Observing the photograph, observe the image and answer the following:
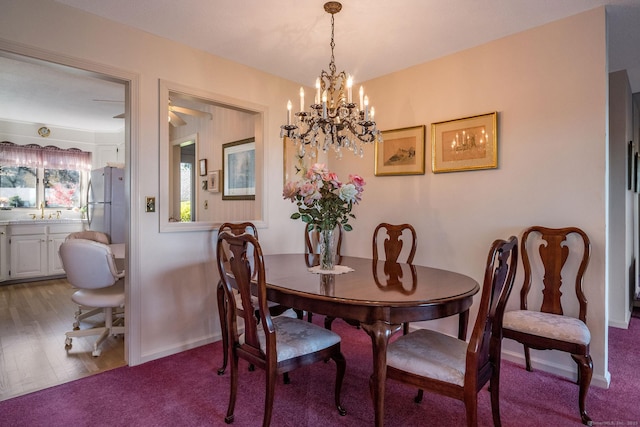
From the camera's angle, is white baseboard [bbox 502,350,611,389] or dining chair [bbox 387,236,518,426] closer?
dining chair [bbox 387,236,518,426]

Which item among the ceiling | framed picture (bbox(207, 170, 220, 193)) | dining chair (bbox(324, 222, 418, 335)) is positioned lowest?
dining chair (bbox(324, 222, 418, 335))

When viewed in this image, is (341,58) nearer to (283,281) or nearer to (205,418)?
(283,281)

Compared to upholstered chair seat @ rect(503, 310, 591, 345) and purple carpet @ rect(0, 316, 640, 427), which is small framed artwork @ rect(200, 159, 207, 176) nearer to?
purple carpet @ rect(0, 316, 640, 427)

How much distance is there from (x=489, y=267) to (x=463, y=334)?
2.98ft

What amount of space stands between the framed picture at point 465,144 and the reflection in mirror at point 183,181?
337 centimetres

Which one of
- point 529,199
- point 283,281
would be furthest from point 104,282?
point 529,199

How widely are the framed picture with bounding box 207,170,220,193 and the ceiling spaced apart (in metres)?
1.67

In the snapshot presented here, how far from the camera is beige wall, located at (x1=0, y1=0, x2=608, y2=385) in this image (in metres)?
2.29

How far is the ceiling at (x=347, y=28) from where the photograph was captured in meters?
2.25

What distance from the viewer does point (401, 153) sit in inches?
132

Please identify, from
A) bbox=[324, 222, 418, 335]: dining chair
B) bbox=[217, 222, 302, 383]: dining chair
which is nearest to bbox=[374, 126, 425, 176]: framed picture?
bbox=[324, 222, 418, 335]: dining chair

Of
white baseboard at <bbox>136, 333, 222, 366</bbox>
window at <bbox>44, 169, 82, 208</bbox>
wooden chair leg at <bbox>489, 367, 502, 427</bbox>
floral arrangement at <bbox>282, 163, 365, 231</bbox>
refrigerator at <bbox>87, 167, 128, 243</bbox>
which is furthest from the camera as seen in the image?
window at <bbox>44, 169, 82, 208</bbox>

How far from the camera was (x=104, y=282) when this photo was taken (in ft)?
9.16

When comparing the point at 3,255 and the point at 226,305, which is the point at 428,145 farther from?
the point at 3,255
